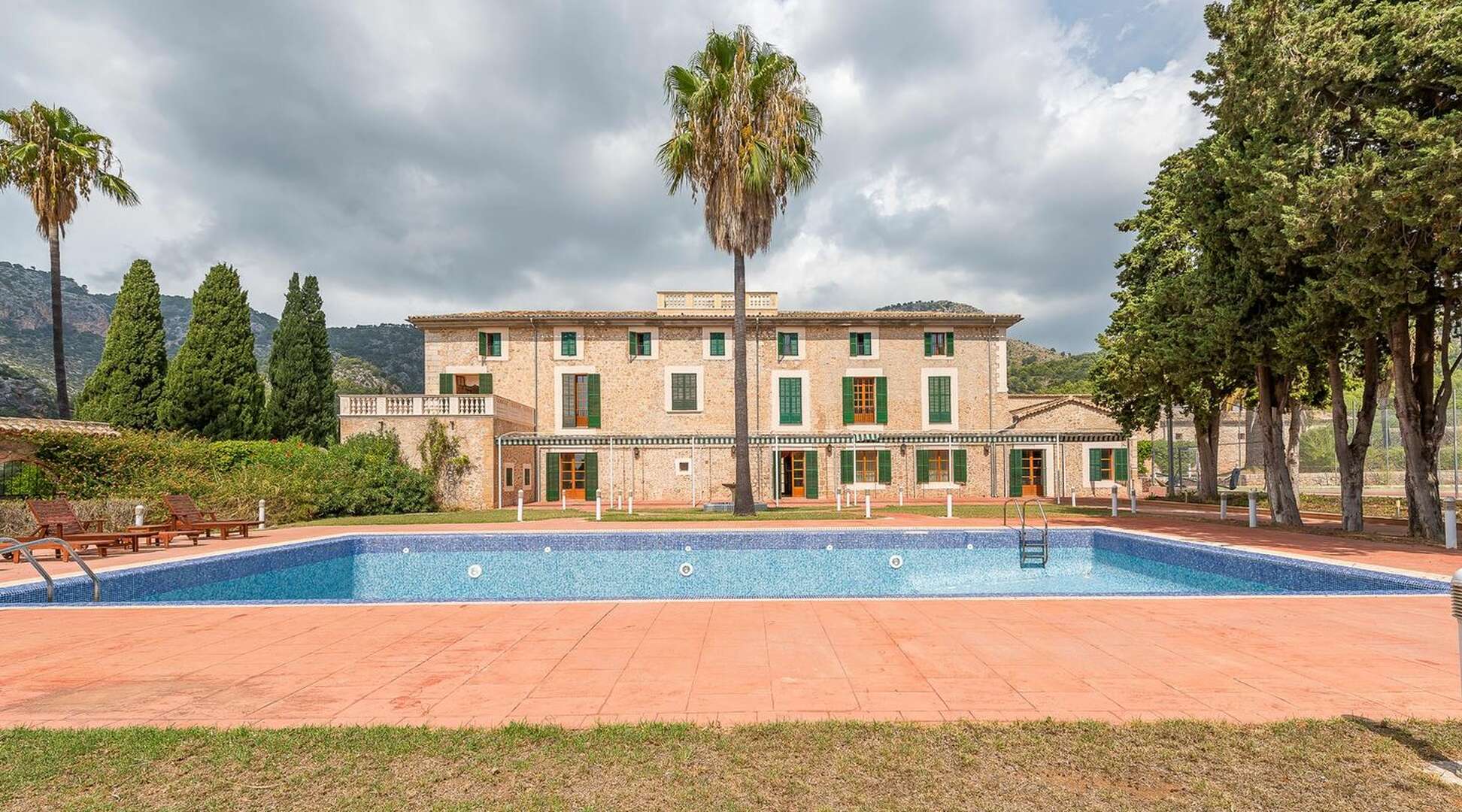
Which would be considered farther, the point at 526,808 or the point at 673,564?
the point at 673,564

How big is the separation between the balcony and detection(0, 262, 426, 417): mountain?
42598 millimetres

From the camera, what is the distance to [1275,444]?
14.0 meters

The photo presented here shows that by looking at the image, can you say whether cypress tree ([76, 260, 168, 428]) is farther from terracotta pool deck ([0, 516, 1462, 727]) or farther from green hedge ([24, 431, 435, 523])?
terracotta pool deck ([0, 516, 1462, 727])

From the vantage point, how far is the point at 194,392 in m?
21.9

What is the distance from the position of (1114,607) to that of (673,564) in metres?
6.76

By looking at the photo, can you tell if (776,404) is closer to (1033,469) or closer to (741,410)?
(741,410)

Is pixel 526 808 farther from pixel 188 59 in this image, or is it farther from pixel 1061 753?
pixel 188 59

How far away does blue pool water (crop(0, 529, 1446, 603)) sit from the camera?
30.3ft

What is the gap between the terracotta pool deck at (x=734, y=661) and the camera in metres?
3.74

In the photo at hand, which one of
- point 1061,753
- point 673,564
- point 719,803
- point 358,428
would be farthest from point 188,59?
point 1061,753

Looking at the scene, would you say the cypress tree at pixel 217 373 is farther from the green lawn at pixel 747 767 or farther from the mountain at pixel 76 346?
the mountain at pixel 76 346

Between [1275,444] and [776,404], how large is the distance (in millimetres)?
14897

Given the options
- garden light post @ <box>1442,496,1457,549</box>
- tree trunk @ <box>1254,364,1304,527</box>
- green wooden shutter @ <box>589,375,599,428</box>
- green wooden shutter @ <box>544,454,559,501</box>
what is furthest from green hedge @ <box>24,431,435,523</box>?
garden light post @ <box>1442,496,1457,549</box>

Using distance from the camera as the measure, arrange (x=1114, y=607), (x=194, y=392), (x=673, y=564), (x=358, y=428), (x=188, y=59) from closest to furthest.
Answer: (x=1114, y=607), (x=673, y=564), (x=188, y=59), (x=358, y=428), (x=194, y=392)
